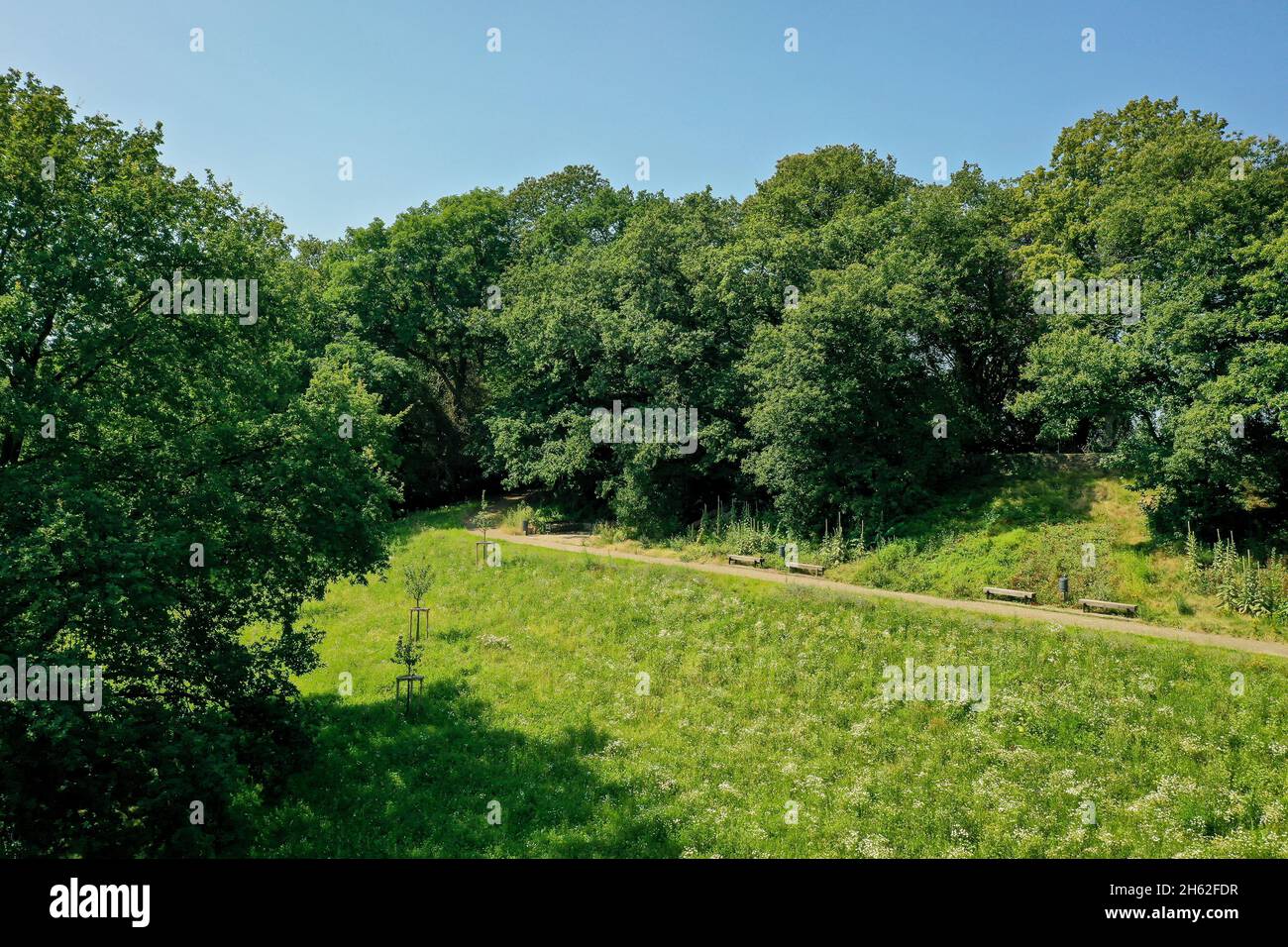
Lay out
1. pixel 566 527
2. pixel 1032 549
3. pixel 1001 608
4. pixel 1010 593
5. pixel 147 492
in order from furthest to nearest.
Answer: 1. pixel 566 527
2. pixel 1032 549
3. pixel 1010 593
4. pixel 1001 608
5. pixel 147 492

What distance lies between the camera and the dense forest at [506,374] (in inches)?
433

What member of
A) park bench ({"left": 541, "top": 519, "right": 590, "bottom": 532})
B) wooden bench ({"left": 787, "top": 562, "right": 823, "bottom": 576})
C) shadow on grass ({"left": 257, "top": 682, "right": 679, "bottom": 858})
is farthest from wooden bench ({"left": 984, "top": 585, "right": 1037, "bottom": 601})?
park bench ({"left": 541, "top": 519, "right": 590, "bottom": 532})

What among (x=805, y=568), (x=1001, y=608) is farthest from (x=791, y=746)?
(x=805, y=568)

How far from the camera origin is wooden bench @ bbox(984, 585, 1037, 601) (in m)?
A: 21.2

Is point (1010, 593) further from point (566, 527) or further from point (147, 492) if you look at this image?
point (147, 492)

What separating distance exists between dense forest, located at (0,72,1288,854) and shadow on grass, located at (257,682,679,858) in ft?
4.69

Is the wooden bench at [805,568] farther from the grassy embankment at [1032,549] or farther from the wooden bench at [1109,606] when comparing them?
the wooden bench at [1109,606]

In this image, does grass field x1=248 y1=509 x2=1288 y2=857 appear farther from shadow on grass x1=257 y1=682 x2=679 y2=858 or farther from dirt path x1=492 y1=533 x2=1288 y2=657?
dirt path x1=492 y1=533 x2=1288 y2=657

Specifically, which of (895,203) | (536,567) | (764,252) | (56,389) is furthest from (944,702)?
(895,203)

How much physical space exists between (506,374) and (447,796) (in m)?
29.1

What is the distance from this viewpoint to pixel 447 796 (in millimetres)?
14820

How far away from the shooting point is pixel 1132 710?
594 inches

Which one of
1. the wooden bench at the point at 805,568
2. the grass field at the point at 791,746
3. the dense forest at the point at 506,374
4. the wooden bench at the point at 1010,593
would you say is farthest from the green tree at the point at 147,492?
the wooden bench at the point at 1010,593

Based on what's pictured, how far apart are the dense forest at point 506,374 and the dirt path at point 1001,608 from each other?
3.71 meters
